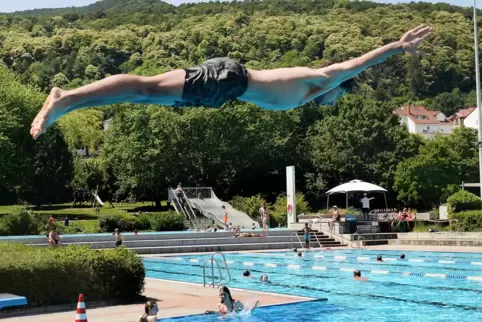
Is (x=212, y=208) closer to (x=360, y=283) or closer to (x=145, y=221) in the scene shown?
(x=145, y=221)

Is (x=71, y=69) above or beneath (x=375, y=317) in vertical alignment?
above

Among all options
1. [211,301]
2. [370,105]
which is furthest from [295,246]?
[370,105]

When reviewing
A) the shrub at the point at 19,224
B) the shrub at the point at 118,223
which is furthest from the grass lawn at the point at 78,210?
the shrub at the point at 19,224

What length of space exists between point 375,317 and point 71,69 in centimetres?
13746

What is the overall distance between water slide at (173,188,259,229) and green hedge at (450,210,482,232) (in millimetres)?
13292

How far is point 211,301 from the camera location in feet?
56.4

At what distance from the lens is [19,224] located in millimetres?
38844

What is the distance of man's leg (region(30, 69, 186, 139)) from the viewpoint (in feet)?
18.1

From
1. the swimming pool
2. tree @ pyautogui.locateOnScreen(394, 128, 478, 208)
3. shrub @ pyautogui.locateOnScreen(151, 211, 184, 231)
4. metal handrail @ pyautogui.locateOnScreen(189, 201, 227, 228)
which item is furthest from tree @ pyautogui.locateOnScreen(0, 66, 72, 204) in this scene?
tree @ pyautogui.locateOnScreen(394, 128, 478, 208)

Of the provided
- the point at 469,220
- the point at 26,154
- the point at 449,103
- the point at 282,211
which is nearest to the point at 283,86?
the point at 469,220

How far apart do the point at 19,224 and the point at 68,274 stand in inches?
938

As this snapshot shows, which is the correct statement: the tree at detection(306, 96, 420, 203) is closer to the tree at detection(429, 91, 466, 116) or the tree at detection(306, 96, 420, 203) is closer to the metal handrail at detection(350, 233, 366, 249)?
the metal handrail at detection(350, 233, 366, 249)

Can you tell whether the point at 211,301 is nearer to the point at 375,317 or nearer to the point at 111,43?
the point at 375,317

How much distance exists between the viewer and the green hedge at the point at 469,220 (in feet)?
125
